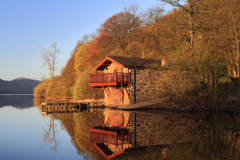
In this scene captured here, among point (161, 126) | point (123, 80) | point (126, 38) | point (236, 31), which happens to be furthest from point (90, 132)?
point (126, 38)

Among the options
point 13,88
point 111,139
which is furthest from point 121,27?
point 13,88

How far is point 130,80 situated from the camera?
28172mm

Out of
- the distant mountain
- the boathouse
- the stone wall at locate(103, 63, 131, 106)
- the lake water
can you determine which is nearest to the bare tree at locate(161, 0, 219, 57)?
the boathouse

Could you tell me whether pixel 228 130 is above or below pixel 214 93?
below

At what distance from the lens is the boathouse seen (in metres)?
28.0

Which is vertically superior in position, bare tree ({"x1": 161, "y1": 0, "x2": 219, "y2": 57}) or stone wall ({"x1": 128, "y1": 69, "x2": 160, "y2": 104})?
bare tree ({"x1": 161, "y1": 0, "x2": 219, "y2": 57})

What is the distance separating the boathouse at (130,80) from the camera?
2798 cm

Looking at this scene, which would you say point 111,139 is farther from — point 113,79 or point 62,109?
point 62,109

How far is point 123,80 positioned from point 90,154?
18.3m

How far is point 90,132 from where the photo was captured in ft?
48.1

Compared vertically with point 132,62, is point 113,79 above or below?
below

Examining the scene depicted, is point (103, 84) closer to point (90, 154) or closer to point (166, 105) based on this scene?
point (166, 105)

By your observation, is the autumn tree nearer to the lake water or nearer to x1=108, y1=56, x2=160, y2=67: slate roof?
x1=108, y1=56, x2=160, y2=67: slate roof

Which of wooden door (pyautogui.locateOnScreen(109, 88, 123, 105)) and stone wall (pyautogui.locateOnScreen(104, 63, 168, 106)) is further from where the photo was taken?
wooden door (pyautogui.locateOnScreen(109, 88, 123, 105))
